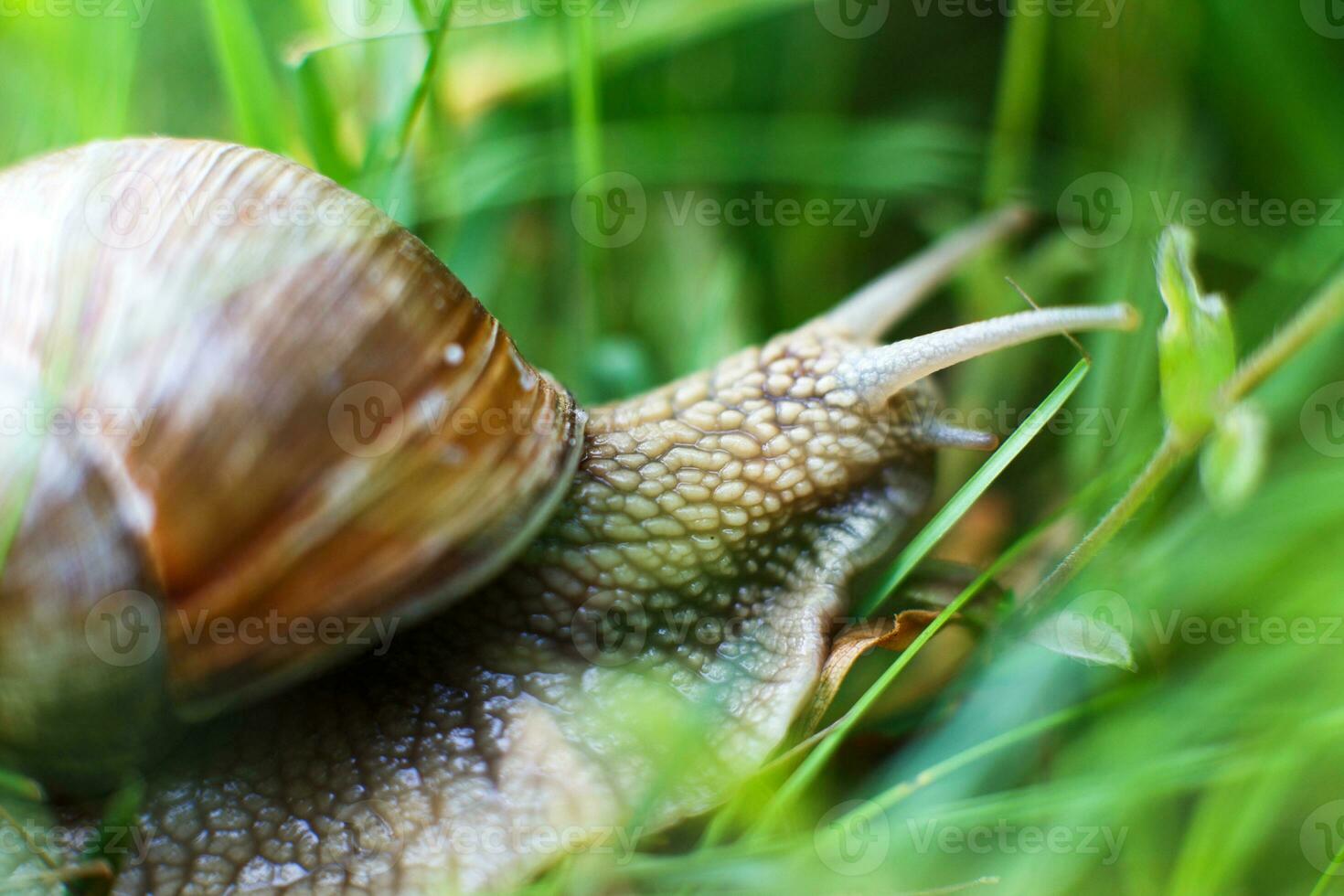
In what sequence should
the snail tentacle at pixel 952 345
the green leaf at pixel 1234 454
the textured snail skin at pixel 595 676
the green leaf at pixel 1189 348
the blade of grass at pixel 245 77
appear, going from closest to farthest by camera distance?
the green leaf at pixel 1234 454 < the green leaf at pixel 1189 348 < the textured snail skin at pixel 595 676 < the snail tentacle at pixel 952 345 < the blade of grass at pixel 245 77

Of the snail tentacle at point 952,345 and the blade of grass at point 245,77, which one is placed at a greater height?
the blade of grass at point 245,77

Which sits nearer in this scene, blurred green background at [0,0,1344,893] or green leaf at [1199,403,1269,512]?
green leaf at [1199,403,1269,512]

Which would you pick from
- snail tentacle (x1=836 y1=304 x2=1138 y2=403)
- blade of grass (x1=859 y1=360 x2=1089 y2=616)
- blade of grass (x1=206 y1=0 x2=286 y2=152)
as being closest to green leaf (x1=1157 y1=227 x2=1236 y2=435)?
blade of grass (x1=859 y1=360 x2=1089 y2=616)

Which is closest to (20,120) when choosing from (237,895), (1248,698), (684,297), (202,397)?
(202,397)

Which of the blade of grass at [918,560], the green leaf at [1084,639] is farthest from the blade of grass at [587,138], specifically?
the green leaf at [1084,639]

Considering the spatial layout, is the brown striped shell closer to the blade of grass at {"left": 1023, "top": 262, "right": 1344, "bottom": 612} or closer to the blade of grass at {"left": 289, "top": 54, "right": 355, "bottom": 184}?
the blade of grass at {"left": 289, "top": 54, "right": 355, "bottom": 184}

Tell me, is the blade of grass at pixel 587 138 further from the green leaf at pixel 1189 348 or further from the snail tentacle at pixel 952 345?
the green leaf at pixel 1189 348
